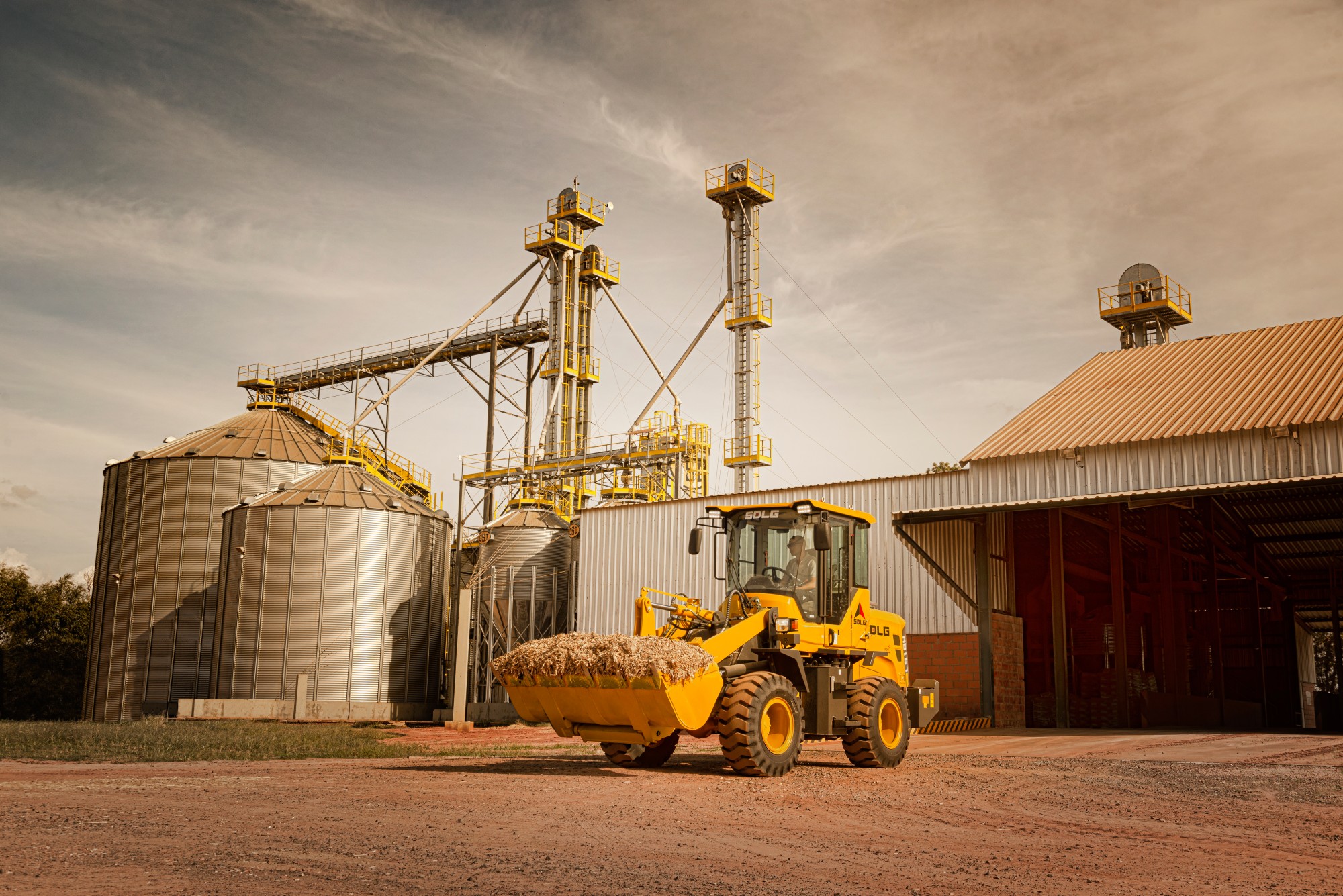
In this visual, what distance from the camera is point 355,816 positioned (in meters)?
9.85

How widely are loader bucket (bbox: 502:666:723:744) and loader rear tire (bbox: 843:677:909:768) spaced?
2.58 m

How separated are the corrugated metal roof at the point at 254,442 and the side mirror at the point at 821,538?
35.3 meters

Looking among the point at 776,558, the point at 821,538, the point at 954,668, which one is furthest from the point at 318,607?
the point at 821,538

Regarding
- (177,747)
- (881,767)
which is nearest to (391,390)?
(177,747)

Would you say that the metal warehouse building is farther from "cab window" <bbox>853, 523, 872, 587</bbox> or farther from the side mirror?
the side mirror

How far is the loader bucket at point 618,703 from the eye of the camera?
13.3 meters

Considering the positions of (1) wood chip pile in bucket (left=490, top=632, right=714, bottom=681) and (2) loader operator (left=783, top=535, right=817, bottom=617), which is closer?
(1) wood chip pile in bucket (left=490, top=632, right=714, bottom=681)

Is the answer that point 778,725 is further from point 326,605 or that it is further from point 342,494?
point 342,494

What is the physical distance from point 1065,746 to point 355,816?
15.0 metres

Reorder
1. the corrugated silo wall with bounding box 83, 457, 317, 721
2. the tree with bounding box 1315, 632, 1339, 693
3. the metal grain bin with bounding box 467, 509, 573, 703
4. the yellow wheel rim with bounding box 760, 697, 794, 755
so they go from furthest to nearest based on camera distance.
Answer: the tree with bounding box 1315, 632, 1339, 693, the corrugated silo wall with bounding box 83, 457, 317, 721, the metal grain bin with bounding box 467, 509, 573, 703, the yellow wheel rim with bounding box 760, 697, 794, 755

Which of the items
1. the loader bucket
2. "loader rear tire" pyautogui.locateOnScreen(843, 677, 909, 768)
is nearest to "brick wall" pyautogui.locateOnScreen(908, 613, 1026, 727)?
"loader rear tire" pyautogui.locateOnScreen(843, 677, 909, 768)

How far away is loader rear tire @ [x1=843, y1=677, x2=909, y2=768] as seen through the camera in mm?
15477

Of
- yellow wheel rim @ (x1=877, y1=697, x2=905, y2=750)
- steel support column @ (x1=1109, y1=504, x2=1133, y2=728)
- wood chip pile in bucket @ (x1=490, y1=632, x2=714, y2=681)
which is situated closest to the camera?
wood chip pile in bucket @ (x1=490, y1=632, x2=714, y2=681)

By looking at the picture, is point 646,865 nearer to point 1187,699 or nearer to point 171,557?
point 1187,699
